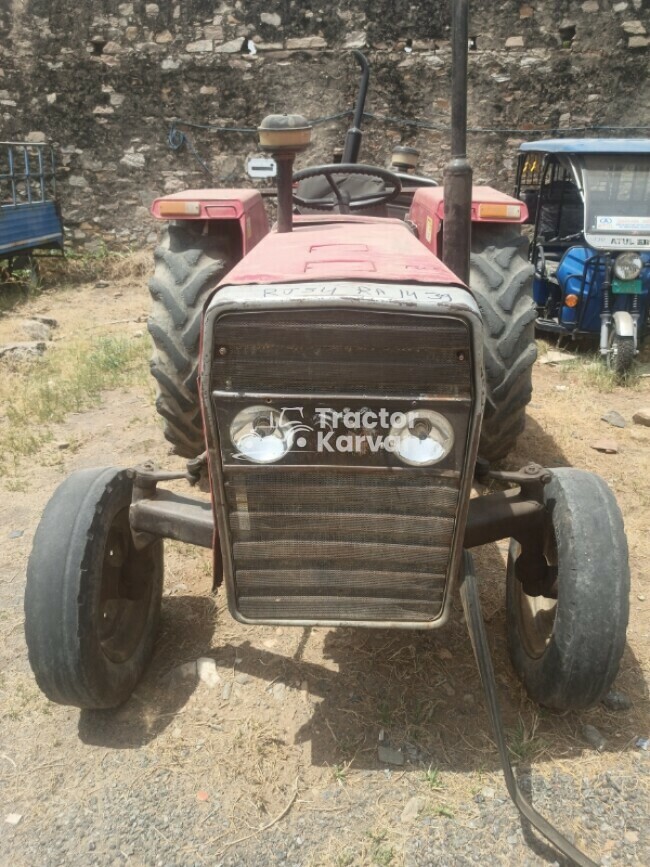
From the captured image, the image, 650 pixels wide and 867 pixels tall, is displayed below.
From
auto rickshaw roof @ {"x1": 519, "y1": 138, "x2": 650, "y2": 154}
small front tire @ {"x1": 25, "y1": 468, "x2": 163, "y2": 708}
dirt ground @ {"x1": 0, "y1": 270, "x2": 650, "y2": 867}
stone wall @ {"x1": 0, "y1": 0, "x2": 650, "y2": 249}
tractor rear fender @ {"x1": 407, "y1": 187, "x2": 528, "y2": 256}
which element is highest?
stone wall @ {"x1": 0, "y1": 0, "x2": 650, "y2": 249}

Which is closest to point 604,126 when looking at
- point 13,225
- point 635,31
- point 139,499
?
point 635,31

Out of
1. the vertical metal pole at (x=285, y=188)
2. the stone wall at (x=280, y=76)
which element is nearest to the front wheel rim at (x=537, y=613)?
the vertical metal pole at (x=285, y=188)

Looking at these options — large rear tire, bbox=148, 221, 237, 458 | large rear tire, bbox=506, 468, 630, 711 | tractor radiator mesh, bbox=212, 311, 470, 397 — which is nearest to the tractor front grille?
tractor radiator mesh, bbox=212, 311, 470, 397

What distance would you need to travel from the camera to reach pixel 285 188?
2.41 m

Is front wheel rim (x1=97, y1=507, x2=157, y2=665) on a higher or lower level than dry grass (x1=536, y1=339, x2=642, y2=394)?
higher

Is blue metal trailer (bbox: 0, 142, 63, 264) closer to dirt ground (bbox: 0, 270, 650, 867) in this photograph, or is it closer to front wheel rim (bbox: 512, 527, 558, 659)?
dirt ground (bbox: 0, 270, 650, 867)

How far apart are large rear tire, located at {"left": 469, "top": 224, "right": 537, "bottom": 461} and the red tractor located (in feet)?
2.41

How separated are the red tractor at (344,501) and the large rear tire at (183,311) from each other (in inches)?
27.1

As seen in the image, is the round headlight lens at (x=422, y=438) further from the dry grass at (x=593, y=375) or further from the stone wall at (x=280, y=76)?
the stone wall at (x=280, y=76)

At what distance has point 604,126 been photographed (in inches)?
312

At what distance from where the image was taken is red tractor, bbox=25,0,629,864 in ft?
5.21

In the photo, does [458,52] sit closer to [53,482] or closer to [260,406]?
[260,406]

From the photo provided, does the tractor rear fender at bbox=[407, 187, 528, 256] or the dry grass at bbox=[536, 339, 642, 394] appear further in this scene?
the dry grass at bbox=[536, 339, 642, 394]

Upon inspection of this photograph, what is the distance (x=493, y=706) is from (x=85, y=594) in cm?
108
